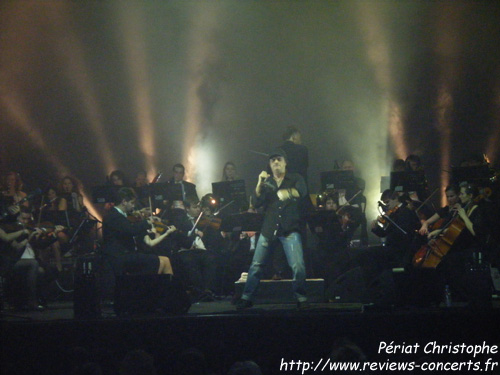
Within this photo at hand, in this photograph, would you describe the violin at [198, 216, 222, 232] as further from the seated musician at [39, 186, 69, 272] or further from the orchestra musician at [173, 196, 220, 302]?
the seated musician at [39, 186, 69, 272]

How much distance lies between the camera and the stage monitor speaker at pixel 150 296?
740 centimetres

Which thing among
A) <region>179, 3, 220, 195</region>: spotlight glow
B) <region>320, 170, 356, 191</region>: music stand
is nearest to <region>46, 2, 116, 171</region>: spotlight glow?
<region>179, 3, 220, 195</region>: spotlight glow

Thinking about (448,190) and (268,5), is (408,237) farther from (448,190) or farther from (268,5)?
(268,5)

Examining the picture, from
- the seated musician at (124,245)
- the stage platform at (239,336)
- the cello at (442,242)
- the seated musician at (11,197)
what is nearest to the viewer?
the stage platform at (239,336)

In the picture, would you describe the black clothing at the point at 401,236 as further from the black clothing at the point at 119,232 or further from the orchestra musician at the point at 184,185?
the orchestra musician at the point at 184,185

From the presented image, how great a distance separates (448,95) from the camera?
1213 cm

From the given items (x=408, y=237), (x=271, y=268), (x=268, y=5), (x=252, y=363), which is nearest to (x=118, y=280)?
(x=252, y=363)

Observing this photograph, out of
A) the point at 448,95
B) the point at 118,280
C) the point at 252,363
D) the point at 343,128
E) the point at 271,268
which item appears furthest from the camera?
the point at 343,128

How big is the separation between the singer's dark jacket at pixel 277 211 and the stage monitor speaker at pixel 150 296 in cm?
131

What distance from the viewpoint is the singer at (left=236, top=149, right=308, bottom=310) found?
7.79 metres

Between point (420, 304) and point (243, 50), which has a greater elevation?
point (243, 50)

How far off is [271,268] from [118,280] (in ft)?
10.1

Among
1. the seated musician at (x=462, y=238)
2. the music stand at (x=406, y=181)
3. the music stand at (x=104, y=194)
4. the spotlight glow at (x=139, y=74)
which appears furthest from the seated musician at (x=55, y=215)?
the seated musician at (x=462, y=238)

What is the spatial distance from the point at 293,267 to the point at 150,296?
5.83 feet
